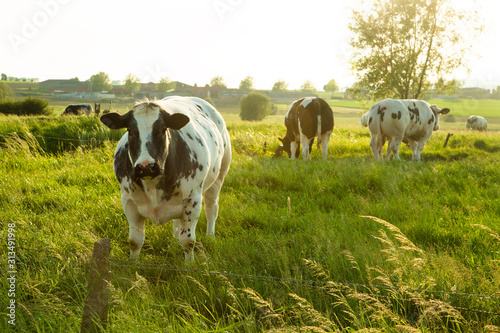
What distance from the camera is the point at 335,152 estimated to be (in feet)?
50.9

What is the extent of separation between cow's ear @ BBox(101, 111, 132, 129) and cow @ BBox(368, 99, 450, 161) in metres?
10.7

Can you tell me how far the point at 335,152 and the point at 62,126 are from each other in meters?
9.68

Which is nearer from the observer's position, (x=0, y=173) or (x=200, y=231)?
(x=200, y=231)

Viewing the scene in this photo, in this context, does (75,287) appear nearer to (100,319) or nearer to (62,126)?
(100,319)

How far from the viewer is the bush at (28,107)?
3014 cm

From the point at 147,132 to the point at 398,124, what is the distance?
11173 millimetres

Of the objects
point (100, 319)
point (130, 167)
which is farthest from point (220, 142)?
point (100, 319)

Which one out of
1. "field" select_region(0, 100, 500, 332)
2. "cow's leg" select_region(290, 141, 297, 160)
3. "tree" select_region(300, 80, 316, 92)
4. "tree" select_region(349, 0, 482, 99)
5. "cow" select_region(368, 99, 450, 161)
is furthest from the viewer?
"tree" select_region(300, 80, 316, 92)

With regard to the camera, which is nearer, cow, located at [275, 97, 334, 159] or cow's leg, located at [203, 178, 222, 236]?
cow's leg, located at [203, 178, 222, 236]

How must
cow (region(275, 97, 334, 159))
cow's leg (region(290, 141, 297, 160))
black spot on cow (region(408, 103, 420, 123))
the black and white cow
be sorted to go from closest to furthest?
the black and white cow
cow (region(275, 97, 334, 159))
black spot on cow (region(408, 103, 420, 123))
cow's leg (region(290, 141, 297, 160))

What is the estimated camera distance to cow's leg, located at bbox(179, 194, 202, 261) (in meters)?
4.29

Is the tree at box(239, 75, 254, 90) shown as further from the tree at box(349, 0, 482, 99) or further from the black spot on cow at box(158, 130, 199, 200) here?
the black spot on cow at box(158, 130, 199, 200)

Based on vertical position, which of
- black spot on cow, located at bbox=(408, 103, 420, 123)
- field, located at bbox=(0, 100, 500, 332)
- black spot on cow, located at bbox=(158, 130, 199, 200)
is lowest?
field, located at bbox=(0, 100, 500, 332)

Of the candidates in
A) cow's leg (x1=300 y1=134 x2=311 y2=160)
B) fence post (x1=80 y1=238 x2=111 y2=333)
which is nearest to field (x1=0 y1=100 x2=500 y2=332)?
fence post (x1=80 y1=238 x2=111 y2=333)
